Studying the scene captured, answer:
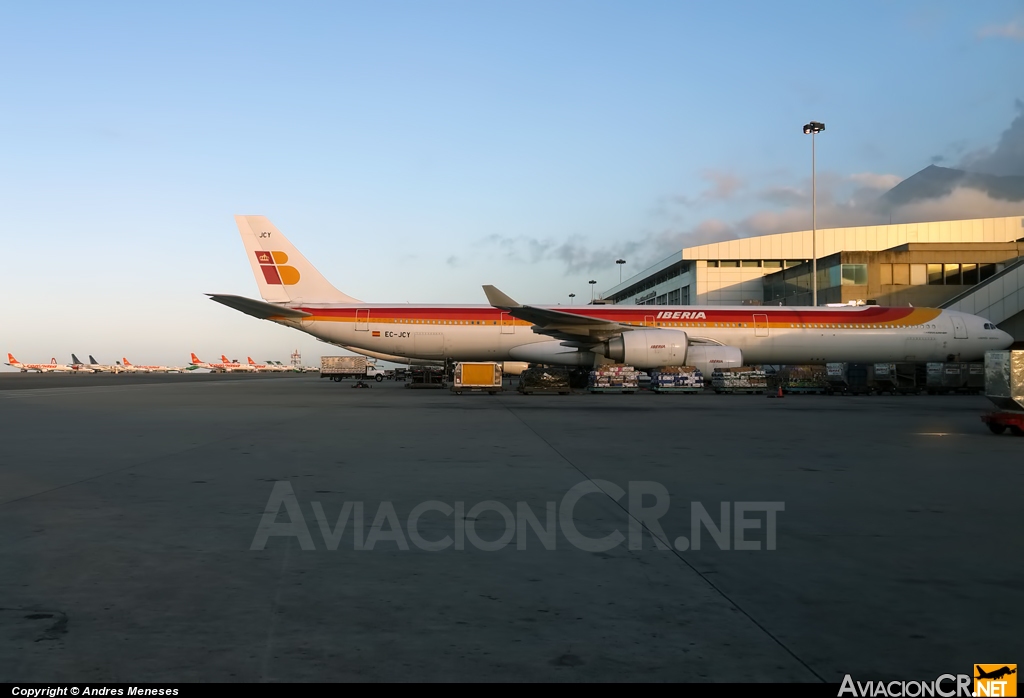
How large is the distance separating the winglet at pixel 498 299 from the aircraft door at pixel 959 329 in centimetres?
1827

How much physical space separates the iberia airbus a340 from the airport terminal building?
9541mm

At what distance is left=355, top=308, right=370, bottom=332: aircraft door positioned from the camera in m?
32.3

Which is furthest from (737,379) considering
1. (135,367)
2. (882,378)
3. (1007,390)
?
(135,367)

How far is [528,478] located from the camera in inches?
313

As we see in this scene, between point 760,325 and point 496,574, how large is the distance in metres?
29.0

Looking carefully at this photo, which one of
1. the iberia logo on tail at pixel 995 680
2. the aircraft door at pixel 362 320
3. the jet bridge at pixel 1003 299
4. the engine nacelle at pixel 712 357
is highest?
the jet bridge at pixel 1003 299

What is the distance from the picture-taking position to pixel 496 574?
4414 mm

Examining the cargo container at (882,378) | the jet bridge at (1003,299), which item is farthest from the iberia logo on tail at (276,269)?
the jet bridge at (1003,299)

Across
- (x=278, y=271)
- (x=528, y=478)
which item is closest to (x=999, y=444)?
(x=528, y=478)

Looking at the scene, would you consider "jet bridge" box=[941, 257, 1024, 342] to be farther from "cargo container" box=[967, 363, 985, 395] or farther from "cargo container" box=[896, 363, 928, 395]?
"cargo container" box=[896, 363, 928, 395]

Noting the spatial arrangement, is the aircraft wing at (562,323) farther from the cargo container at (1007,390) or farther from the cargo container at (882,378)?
the cargo container at (1007,390)

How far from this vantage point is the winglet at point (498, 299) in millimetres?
28722

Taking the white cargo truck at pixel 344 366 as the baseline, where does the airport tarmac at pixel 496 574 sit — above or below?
below

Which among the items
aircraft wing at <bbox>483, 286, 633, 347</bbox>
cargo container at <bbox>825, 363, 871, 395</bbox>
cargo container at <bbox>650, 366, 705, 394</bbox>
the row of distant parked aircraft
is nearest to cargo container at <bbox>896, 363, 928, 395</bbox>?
cargo container at <bbox>825, 363, 871, 395</bbox>
